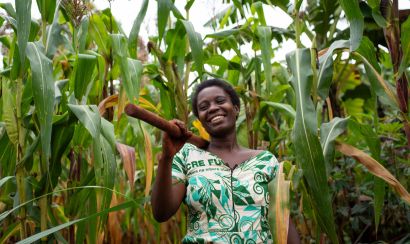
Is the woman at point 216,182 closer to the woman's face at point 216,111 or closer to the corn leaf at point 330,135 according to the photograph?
the woman's face at point 216,111

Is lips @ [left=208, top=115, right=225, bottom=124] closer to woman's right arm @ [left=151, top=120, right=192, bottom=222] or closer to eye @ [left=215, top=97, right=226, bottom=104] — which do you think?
eye @ [left=215, top=97, right=226, bottom=104]

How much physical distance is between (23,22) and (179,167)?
54 centimetres

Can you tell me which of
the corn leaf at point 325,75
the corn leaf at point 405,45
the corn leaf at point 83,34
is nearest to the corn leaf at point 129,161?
the corn leaf at point 83,34

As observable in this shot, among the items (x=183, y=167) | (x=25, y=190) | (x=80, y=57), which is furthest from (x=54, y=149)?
(x=183, y=167)

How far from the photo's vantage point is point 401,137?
1984 mm

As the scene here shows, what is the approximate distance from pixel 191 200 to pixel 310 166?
345 mm

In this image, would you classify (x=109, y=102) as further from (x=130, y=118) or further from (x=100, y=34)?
(x=100, y=34)

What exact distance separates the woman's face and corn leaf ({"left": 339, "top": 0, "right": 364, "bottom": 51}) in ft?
1.23

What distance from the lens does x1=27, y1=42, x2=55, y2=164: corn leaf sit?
1.12m

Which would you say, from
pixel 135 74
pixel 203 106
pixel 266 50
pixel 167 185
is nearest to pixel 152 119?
pixel 167 185

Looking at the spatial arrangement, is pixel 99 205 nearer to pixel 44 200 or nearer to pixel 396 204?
pixel 44 200

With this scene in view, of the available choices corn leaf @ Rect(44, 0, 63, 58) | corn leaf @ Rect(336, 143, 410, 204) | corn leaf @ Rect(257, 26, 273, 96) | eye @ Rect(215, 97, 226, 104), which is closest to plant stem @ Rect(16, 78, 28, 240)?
corn leaf @ Rect(44, 0, 63, 58)

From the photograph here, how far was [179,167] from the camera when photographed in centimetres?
133

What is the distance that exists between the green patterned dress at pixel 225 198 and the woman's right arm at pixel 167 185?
3cm
